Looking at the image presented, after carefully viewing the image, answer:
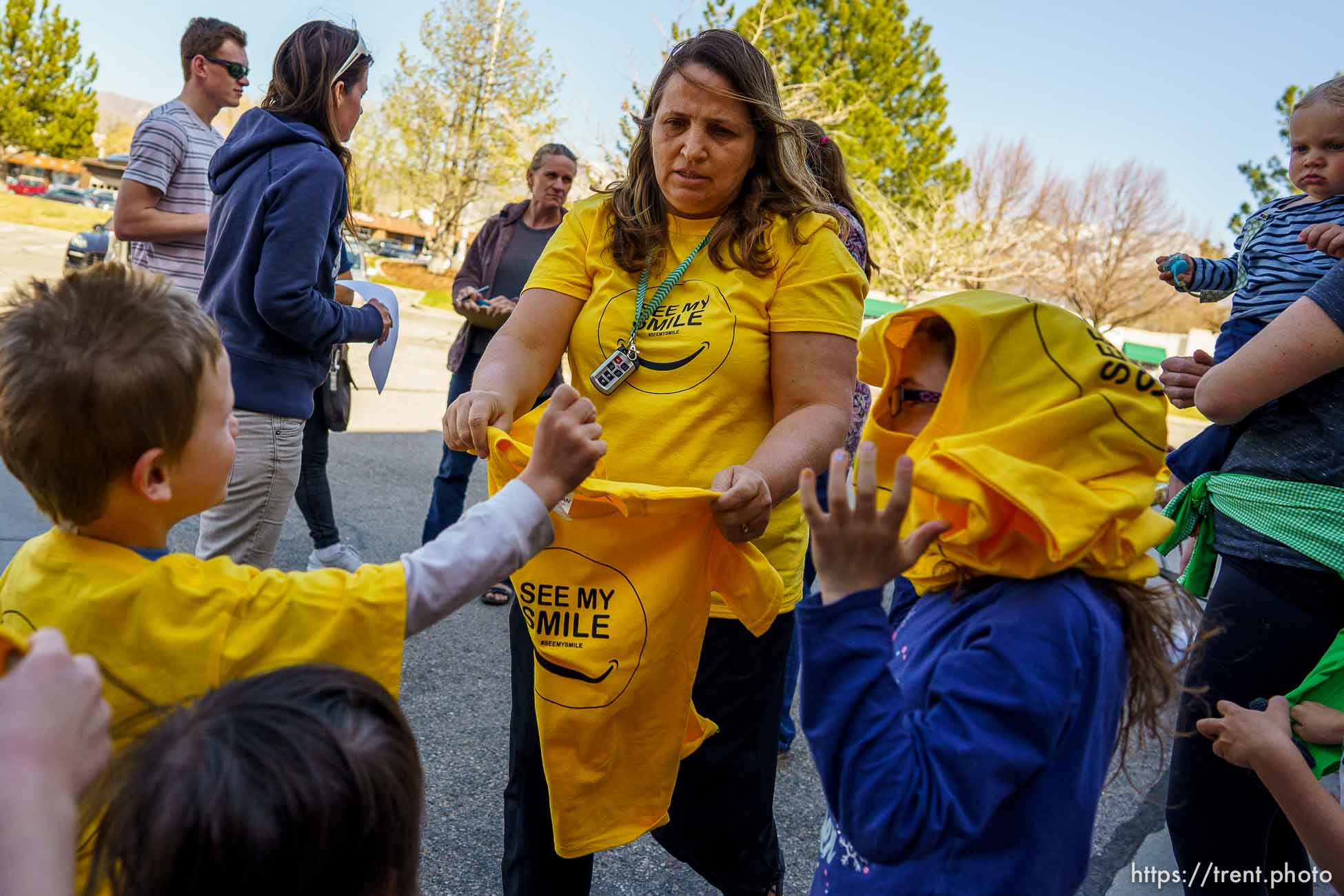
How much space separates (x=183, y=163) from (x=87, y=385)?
266cm

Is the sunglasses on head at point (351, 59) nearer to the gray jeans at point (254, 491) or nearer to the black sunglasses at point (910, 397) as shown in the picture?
the gray jeans at point (254, 491)

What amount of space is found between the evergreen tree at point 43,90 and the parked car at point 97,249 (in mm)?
39356

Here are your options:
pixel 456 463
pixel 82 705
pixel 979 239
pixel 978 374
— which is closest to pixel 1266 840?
pixel 978 374

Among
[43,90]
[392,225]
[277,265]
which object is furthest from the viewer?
[392,225]

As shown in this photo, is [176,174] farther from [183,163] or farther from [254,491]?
[254,491]

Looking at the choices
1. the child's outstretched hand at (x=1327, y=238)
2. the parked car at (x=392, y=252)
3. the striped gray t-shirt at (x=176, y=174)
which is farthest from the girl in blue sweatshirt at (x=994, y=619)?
the parked car at (x=392, y=252)

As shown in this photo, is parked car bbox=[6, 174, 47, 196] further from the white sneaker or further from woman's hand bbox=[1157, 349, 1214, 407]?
woman's hand bbox=[1157, 349, 1214, 407]

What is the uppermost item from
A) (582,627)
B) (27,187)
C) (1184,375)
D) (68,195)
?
(1184,375)

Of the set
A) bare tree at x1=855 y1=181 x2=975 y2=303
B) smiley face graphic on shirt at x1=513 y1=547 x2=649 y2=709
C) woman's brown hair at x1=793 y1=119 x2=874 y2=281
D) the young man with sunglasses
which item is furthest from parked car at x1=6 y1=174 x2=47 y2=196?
smiley face graphic on shirt at x1=513 y1=547 x2=649 y2=709

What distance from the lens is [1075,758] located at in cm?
135

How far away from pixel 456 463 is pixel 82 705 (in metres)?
3.85

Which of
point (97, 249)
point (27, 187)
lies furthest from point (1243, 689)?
point (27, 187)

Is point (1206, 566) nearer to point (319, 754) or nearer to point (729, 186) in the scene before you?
point (729, 186)

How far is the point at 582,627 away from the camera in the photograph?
6.43ft
